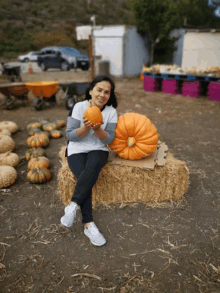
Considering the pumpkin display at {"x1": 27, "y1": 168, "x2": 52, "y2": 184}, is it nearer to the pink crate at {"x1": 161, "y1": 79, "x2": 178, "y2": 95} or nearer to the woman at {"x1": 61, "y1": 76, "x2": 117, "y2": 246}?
the woman at {"x1": 61, "y1": 76, "x2": 117, "y2": 246}

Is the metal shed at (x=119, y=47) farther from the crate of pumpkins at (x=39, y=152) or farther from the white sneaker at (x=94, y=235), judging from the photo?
the white sneaker at (x=94, y=235)

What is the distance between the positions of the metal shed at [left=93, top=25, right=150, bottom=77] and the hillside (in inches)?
519

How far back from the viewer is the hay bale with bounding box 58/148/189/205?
125 inches

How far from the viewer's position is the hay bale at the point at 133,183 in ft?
10.4

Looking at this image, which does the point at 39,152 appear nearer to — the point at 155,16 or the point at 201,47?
the point at 201,47

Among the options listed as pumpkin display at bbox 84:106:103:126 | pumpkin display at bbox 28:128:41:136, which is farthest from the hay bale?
pumpkin display at bbox 28:128:41:136

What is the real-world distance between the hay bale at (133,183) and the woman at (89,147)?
278mm

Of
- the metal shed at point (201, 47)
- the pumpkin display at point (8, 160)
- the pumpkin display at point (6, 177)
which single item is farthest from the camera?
the metal shed at point (201, 47)

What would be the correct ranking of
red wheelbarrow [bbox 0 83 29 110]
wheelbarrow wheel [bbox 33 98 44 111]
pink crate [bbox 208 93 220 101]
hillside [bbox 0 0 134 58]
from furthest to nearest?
hillside [bbox 0 0 134 58]
pink crate [bbox 208 93 220 101]
wheelbarrow wheel [bbox 33 98 44 111]
red wheelbarrow [bbox 0 83 29 110]

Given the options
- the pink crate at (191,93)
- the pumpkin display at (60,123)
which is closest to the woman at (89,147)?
the pumpkin display at (60,123)

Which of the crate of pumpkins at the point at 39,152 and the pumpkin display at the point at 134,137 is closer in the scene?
the pumpkin display at the point at 134,137

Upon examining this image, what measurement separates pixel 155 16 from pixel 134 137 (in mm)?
15643

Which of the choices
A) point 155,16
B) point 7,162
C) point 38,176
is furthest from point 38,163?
point 155,16

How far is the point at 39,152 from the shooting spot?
14.7ft
